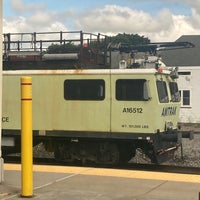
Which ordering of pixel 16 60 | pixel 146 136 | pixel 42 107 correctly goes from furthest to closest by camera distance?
1. pixel 16 60
2. pixel 42 107
3. pixel 146 136

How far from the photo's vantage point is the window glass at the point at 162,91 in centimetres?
1177

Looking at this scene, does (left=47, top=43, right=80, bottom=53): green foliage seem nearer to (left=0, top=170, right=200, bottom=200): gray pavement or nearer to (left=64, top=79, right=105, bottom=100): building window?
(left=64, top=79, right=105, bottom=100): building window

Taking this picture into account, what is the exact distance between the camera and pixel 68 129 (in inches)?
477

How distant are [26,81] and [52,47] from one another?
6952 mm

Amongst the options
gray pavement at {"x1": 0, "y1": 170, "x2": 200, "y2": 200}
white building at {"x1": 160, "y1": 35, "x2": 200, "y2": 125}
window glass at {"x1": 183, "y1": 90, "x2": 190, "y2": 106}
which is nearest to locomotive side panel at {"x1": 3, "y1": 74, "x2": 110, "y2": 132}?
gray pavement at {"x1": 0, "y1": 170, "x2": 200, "y2": 200}

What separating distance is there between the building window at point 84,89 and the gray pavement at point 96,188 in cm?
306

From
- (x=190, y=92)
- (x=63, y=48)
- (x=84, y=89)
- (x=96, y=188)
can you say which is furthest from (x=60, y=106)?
(x=190, y=92)

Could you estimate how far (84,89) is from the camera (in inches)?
473

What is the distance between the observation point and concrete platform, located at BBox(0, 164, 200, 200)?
726cm

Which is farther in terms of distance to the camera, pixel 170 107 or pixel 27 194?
pixel 170 107

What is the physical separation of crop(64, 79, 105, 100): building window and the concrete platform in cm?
249

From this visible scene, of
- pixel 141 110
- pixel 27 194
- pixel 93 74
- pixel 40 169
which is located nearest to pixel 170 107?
pixel 141 110

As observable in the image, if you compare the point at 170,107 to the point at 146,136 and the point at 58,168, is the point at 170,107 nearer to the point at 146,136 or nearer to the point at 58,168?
the point at 146,136

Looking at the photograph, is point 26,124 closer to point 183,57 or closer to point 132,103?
point 132,103
